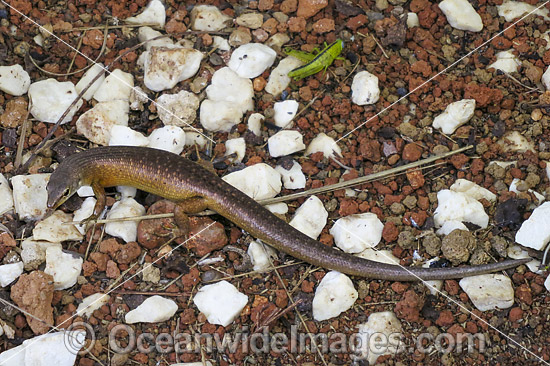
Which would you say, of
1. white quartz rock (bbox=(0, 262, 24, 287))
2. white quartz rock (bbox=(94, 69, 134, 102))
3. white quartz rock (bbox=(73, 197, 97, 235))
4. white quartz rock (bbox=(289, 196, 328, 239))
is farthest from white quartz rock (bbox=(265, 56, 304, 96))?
white quartz rock (bbox=(0, 262, 24, 287))

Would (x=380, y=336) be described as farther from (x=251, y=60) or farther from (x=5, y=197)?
(x=5, y=197)

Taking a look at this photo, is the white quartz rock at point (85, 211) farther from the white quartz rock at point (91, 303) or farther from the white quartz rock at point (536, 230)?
the white quartz rock at point (536, 230)

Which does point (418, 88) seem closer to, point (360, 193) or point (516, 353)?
point (360, 193)

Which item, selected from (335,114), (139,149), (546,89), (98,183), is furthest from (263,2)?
(546,89)

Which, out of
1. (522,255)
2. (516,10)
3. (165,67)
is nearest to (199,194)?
(165,67)

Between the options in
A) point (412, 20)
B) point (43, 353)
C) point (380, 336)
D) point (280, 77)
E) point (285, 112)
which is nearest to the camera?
point (43, 353)

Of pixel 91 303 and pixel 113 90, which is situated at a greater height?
pixel 113 90

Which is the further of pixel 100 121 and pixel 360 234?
pixel 100 121

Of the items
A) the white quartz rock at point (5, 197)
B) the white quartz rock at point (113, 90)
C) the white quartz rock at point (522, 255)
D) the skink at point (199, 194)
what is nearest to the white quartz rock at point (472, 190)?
the white quartz rock at point (522, 255)
